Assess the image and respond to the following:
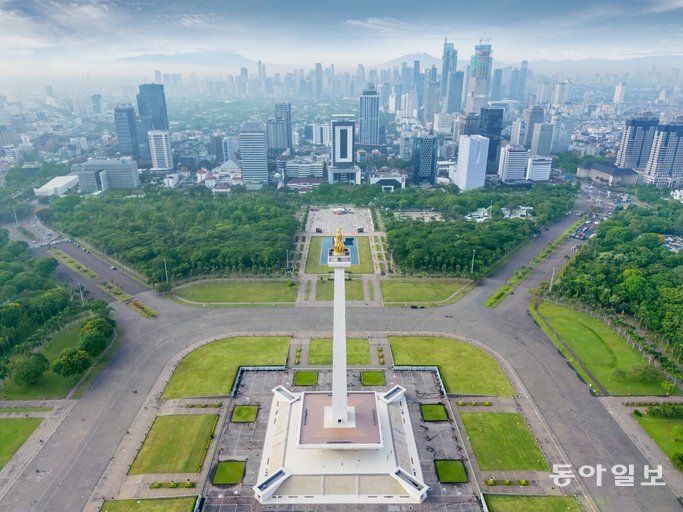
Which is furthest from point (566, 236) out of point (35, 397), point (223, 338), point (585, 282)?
point (35, 397)

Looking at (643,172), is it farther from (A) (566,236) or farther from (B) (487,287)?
(B) (487,287)

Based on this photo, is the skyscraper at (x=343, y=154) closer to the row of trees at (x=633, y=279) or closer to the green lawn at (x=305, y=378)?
the row of trees at (x=633, y=279)

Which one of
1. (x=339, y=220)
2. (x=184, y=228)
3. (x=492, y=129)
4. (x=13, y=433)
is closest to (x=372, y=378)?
(x=13, y=433)

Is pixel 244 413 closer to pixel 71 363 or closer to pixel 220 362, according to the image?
pixel 220 362

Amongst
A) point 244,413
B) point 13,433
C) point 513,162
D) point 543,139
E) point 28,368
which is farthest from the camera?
point 543,139

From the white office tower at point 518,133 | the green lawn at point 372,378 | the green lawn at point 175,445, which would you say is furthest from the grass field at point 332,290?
the white office tower at point 518,133

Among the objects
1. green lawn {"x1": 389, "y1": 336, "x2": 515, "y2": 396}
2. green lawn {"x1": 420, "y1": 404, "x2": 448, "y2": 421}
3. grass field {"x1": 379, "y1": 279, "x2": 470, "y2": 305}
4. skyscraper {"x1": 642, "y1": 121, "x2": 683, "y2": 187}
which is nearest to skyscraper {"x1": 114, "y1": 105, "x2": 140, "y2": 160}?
grass field {"x1": 379, "y1": 279, "x2": 470, "y2": 305}
